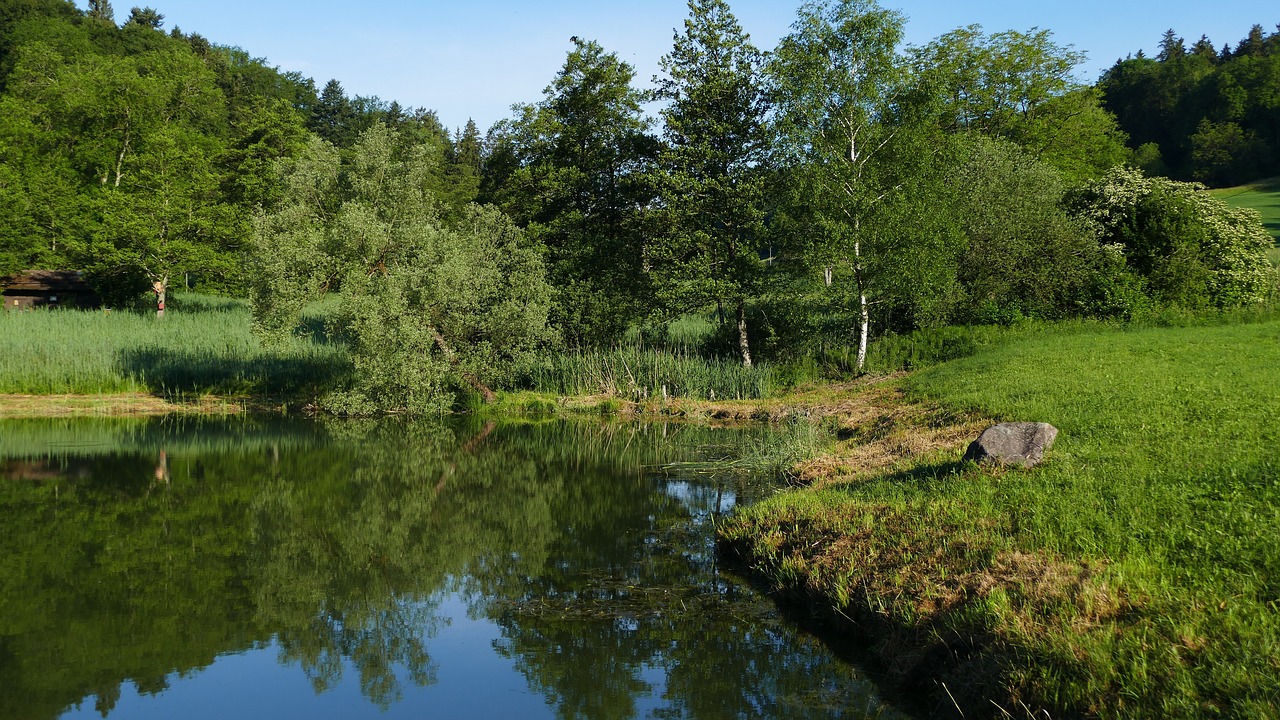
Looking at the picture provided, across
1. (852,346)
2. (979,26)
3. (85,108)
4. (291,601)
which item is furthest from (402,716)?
(85,108)

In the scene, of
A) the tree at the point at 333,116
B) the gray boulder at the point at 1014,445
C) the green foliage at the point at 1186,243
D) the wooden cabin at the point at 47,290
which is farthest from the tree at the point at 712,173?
the tree at the point at 333,116

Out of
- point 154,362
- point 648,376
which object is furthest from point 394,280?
point 154,362

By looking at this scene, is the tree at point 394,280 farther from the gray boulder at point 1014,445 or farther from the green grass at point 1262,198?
the green grass at point 1262,198

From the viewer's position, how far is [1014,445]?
10977 millimetres

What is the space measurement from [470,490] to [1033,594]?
11.8m

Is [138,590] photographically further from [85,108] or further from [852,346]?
[85,108]

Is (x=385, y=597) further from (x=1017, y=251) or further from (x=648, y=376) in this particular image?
(x=1017, y=251)

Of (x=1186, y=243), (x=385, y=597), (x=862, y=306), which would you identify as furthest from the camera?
(x=862, y=306)

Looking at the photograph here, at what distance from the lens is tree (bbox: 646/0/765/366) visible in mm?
29984

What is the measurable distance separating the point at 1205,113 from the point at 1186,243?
73409 millimetres

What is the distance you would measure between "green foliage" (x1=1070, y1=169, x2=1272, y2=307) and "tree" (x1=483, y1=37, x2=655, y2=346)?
1735cm

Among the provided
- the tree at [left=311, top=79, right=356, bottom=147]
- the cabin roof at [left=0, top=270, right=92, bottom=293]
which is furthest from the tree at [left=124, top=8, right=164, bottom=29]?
the cabin roof at [left=0, top=270, right=92, bottom=293]

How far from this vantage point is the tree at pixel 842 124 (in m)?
28.1

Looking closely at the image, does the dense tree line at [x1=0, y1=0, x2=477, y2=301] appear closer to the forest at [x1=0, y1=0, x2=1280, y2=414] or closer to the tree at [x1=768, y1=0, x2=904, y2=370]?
the forest at [x1=0, y1=0, x2=1280, y2=414]
